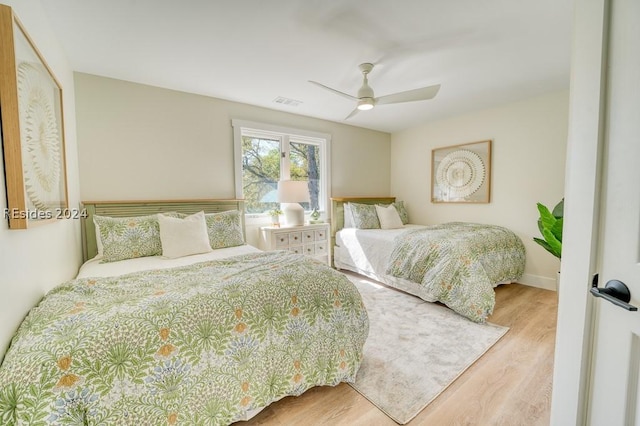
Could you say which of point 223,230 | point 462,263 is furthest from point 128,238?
point 462,263

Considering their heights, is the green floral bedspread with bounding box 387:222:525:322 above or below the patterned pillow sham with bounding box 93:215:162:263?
below

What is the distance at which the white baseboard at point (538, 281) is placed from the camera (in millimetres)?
3137

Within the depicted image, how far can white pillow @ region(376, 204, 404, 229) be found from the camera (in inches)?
155

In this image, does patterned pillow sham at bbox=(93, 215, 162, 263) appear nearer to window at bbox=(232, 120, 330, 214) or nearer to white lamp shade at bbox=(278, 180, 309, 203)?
window at bbox=(232, 120, 330, 214)

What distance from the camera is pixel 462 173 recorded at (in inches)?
152

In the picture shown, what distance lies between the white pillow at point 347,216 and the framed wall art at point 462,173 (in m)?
1.42

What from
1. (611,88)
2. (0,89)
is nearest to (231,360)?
(0,89)

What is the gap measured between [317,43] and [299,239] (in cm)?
220

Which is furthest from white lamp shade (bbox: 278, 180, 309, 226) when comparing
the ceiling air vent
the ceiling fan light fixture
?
the ceiling fan light fixture

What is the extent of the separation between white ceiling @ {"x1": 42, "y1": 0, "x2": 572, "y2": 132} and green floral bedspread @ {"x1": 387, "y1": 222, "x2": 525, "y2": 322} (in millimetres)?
1667

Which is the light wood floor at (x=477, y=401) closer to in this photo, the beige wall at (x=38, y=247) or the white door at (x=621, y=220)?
the white door at (x=621, y=220)

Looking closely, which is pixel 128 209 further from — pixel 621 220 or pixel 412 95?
pixel 621 220

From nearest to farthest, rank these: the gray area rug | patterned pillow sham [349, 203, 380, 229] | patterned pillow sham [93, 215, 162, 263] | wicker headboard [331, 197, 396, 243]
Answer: the gray area rug < patterned pillow sham [93, 215, 162, 263] < patterned pillow sham [349, 203, 380, 229] < wicker headboard [331, 197, 396, 243]

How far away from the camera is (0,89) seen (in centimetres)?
96
